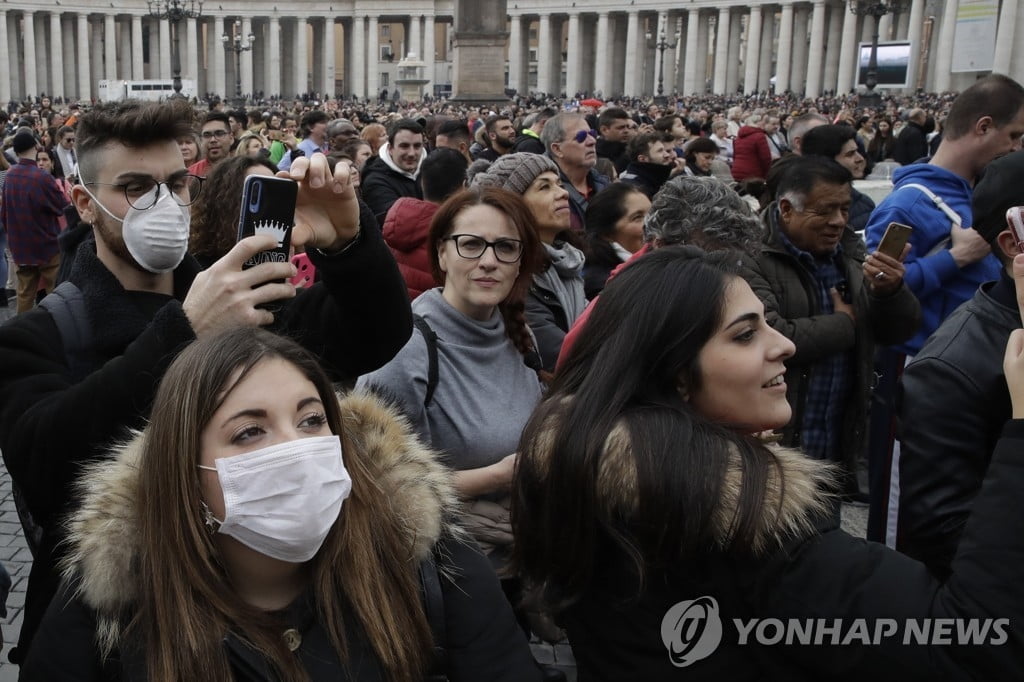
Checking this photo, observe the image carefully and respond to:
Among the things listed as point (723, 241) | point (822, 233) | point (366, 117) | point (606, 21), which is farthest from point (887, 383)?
point (606, 21)

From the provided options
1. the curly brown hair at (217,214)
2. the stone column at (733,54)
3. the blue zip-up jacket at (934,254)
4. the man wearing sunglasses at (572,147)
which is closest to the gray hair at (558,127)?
the man wearing sunglasses at (572,147)

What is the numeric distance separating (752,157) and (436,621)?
9503 mm

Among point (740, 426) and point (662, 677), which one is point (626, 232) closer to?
point (740, 426)

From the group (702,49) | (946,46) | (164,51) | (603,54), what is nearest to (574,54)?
(603,54)

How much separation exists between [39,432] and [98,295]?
48cm

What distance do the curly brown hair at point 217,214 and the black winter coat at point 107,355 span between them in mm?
1054

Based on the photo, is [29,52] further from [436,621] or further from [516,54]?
[436,621]

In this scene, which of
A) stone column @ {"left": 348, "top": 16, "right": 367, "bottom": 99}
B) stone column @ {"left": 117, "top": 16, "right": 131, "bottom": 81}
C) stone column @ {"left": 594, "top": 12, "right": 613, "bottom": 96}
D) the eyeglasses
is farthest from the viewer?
stone column @ {"left": 117, "top": 16, "right": 131, "bottom": 81}

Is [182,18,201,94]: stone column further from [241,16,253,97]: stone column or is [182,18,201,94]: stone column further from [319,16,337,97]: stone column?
[319,16,337,97]: stone column

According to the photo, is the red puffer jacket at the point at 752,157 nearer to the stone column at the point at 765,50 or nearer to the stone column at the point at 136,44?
the stone column at the point at 765,50

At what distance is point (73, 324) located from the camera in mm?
2736

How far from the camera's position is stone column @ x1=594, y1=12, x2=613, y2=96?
73562 millimetres

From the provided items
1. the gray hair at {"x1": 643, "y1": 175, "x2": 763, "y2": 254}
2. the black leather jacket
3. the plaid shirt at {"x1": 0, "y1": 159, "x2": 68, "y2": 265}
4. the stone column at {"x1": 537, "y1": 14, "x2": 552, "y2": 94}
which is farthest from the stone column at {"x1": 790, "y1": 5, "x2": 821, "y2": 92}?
the black leather jacket

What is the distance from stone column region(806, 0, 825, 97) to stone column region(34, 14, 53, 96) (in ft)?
183
